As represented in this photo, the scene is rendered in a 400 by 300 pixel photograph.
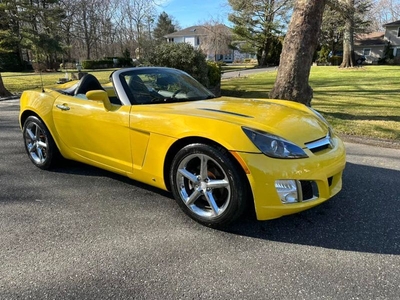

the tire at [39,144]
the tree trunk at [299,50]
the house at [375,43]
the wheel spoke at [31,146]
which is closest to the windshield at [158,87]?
the tire at [39,144]

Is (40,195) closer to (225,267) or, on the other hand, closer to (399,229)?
(225,267)

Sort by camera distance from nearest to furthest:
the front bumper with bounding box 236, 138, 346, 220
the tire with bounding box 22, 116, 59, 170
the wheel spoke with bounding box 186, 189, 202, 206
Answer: the front bumper with bounding box 236, 138, 346, 220, the wheel spoke with bounding box 186, 189, 202, 206, the tire with bounding box 22, 116, 59, 170

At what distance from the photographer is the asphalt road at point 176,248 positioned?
79.2 inches

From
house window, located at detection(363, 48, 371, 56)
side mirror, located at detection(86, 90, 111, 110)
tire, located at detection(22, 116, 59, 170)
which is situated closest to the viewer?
side mirror, located at detection(86, 90, 111, 110)

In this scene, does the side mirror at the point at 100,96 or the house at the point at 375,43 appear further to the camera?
the house at the point at 375,43

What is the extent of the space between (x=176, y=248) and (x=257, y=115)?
1401mm

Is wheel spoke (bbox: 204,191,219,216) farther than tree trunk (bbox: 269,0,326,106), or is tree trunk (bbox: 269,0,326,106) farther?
tree trunk (bbox: 269,0,326,106)

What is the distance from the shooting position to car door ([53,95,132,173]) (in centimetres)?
310

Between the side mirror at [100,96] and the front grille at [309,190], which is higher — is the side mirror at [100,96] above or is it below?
above

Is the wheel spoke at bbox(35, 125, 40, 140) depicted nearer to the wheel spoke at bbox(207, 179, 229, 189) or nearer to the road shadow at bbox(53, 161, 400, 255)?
Answer: the road shadow at bbox(53, 161, 400, 255)

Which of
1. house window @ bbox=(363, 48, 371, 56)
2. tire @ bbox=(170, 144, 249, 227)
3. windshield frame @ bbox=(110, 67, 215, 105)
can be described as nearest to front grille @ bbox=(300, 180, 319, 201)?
tire @ bbox=(170, 144, 249, 227)

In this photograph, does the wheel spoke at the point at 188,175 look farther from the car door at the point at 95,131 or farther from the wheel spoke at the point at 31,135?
the wheel spoke at the point at 31,135

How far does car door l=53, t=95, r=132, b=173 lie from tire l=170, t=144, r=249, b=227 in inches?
25.8

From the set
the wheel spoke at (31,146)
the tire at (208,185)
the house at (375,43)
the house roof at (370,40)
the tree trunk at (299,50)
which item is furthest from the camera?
the house roof at (370,40)
